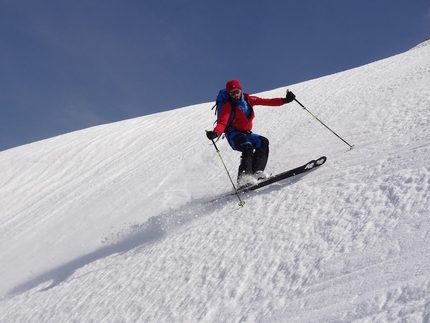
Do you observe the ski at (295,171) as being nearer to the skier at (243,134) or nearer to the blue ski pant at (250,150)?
the skier at (243,134)

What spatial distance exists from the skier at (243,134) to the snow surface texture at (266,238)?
419 mm

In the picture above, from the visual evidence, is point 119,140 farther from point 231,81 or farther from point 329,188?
point 329,188

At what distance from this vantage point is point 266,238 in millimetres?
3871

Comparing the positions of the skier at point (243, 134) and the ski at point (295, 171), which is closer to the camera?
the ski at point (295, 171)

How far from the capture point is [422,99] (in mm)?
6895

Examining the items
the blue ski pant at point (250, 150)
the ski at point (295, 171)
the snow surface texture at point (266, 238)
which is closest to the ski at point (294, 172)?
the ski at point (295, 171)

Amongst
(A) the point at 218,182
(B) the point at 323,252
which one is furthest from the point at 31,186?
(B) the point at 323,252

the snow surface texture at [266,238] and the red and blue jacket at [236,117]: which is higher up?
the red and blue jacket at [236,117]

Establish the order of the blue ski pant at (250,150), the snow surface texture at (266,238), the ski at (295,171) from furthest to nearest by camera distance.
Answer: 1. the blue ski pant at (250,150)
2. the ski at (295,171)
3. the snow surface texture at (266,238)

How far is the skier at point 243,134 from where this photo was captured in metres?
5.55

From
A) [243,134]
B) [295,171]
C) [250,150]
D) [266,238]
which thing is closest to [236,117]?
[243,134]

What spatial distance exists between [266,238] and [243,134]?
220 centimetres

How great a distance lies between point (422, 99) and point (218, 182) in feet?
12.0

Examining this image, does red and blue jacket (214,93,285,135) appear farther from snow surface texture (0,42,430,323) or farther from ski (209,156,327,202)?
snow surface texture (0,42,430,323)
